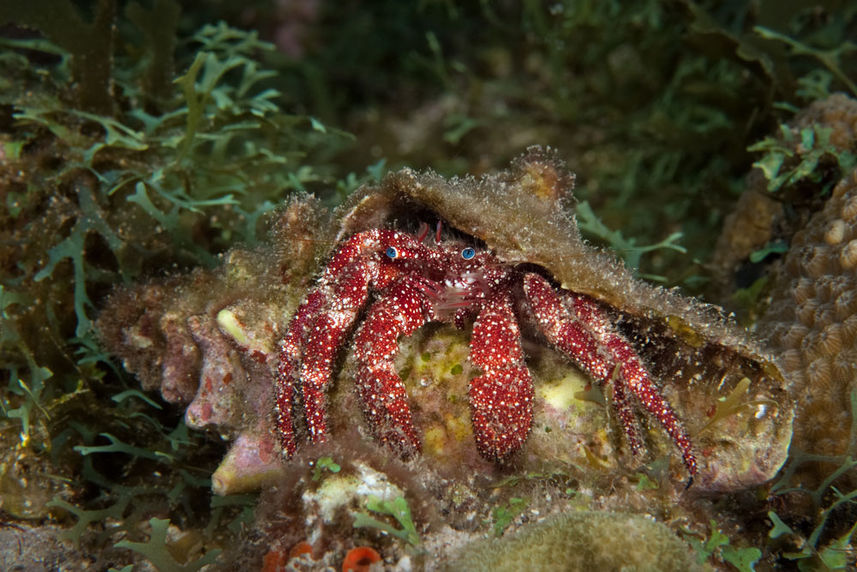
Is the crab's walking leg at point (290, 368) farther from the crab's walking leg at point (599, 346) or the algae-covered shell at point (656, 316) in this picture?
the crab's walking leg at point (599, 346)

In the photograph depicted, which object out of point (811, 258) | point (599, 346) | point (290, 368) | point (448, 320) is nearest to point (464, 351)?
point (448, 320)

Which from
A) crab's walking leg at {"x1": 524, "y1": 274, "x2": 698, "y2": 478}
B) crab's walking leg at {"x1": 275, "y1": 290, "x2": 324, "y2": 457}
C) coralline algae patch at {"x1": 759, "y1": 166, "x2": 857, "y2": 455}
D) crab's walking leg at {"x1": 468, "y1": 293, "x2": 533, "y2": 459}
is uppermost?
coralline algae patch at {"x1": 759, "y1": 166, "x2": 857, "y2": 455}

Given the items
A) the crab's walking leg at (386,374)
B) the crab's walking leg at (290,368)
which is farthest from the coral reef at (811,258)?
the crab's walking leg at (290,368)

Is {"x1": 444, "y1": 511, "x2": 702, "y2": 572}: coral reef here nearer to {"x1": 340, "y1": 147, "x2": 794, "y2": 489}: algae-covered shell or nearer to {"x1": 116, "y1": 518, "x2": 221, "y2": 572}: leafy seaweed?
{"x1": 340, "y1": 147, "x2": 794, "y2": 489}: algae-covered shell

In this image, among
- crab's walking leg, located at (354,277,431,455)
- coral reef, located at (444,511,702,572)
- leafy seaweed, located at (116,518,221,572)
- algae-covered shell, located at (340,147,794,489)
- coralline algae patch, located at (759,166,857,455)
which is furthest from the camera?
coralline algae patch, located at (759,166,857,455)

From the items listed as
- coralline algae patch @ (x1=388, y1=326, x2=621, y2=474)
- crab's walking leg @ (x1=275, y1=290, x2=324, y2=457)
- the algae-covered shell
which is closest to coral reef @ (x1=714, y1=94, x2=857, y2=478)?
the algae-covered shell

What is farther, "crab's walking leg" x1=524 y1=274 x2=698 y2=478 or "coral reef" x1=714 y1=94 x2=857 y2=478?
"coral reef" x1=714 y1=94 x2=857 y2=478

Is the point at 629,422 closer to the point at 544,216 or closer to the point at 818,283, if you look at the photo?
the point at 544,216

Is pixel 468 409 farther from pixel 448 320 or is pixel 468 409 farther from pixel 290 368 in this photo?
pixel 290 368
